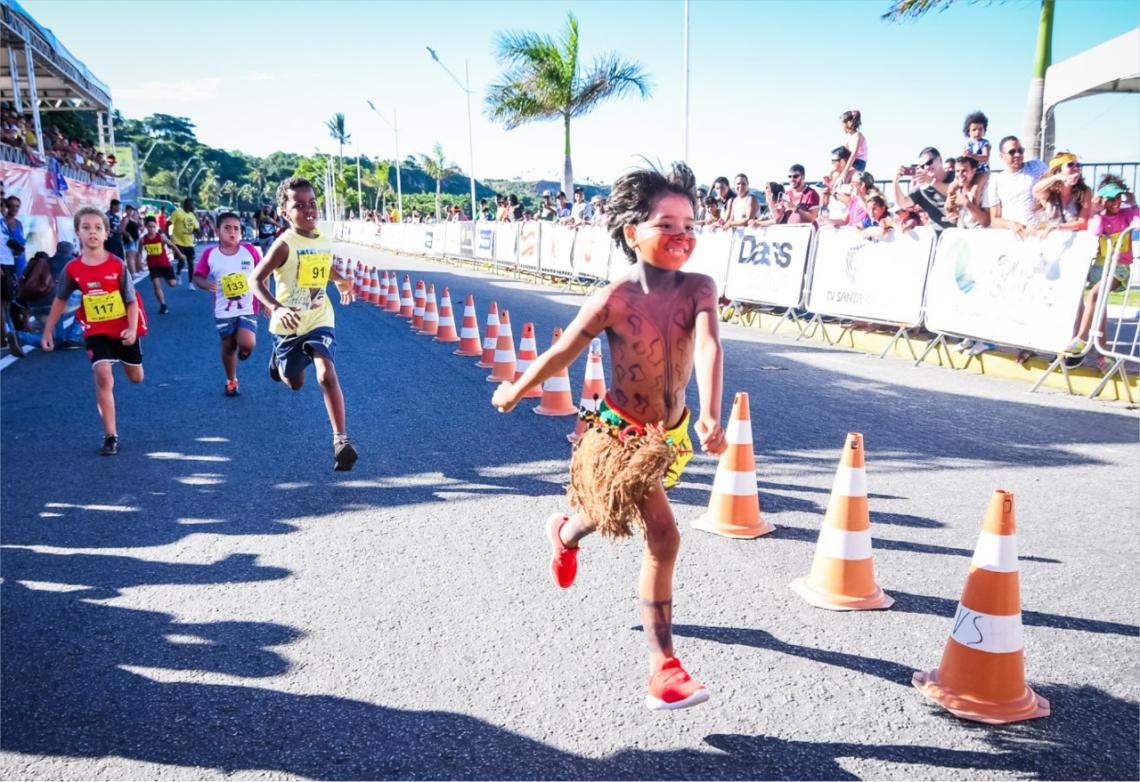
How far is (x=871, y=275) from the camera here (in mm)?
10945

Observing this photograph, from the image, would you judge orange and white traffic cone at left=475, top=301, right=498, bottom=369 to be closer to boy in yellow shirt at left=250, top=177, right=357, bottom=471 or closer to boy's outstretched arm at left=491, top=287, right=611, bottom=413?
boy in yellow shirt at left=250, top=177, right=357, bottom=471

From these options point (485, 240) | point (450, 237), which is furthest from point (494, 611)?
point (450, 237)

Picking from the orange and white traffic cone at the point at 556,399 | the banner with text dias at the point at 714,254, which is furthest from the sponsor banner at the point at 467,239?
the orange and white traffic cone at the point at 556,399

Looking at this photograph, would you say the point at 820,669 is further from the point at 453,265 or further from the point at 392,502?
the point at 453,265

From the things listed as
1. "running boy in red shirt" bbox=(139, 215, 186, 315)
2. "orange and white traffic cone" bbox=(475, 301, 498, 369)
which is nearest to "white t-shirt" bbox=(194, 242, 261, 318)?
"orange and white traffic cone" bbox=(475, 301, 498, 369)

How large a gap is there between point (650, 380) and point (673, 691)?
3.61 ft

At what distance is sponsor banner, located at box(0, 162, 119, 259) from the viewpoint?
14531 mm

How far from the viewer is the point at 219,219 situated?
8.52m

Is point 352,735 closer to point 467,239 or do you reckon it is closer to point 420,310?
point 420,310

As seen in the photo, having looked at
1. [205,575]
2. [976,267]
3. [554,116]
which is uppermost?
[554,116]

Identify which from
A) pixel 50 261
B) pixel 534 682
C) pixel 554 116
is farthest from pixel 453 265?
pixel 534 682

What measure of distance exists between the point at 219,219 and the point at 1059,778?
27.8 feet

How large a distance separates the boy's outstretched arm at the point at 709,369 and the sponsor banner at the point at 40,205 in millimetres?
13056

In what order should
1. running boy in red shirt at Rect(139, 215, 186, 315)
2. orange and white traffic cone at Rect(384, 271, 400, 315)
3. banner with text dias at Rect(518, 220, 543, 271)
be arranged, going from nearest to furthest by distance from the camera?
1. orange and white traffic cone at Rect(384, 271, 400, 315)
2. running boy in red shirt at Rect(139, 215, 186, 315)
3. banner with text dias at Rect(518, 220, 543, 271)
